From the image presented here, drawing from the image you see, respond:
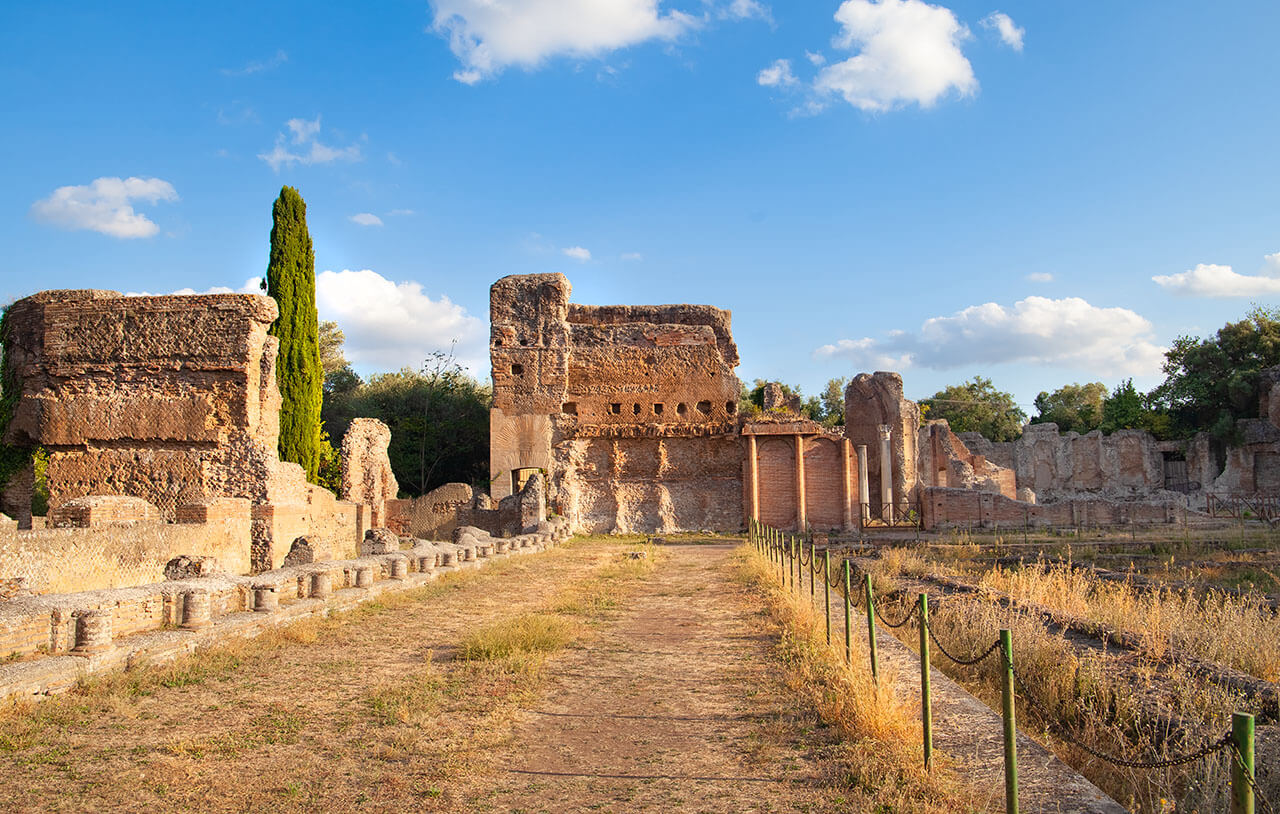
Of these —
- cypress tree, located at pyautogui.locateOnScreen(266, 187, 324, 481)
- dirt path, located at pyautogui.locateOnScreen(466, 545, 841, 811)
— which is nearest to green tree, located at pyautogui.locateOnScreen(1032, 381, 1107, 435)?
cypress tree, located at pyautogui.locateOnScreen(266, 187, 324, 481)

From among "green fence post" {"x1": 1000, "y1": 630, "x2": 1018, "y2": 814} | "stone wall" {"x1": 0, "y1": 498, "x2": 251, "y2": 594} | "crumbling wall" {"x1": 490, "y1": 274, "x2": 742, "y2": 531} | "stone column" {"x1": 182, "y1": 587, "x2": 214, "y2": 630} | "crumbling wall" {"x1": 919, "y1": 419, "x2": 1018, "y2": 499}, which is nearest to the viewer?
"green fence post" {"x1": 1000, "y1": 630, "x2": 1018, "y2": 814}

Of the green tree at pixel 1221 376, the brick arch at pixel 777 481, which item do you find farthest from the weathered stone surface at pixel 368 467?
the green tree at pixel 1221 376

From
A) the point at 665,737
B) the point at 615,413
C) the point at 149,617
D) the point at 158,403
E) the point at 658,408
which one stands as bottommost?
the point at 665,737

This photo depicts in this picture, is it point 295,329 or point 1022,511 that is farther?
point 1022,511

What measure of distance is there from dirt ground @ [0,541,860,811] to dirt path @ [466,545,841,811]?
0.06 feet

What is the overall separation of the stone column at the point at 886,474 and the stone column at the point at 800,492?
3.32 meters

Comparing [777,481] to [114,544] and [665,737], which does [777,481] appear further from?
[665,737]

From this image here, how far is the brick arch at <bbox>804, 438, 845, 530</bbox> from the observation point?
29188 millimetres

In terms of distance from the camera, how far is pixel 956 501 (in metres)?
28.2

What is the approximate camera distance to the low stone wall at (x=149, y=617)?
6348 millimetres

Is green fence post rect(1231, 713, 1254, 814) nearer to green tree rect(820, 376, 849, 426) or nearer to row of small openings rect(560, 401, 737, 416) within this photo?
row of small openings rect(560, 401, 737, 416)

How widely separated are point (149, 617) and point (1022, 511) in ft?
85.2

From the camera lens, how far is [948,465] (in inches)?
1464

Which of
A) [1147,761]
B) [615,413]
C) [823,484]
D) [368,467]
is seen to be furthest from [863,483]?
[1147,761]
